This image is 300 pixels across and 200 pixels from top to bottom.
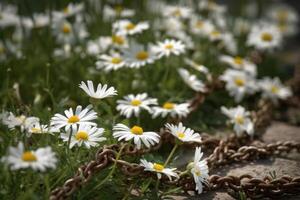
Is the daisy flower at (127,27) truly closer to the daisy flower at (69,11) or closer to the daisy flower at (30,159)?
the daisy flower at (69,11)

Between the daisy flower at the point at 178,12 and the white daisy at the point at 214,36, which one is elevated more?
the daisy flower at the point at 178,12

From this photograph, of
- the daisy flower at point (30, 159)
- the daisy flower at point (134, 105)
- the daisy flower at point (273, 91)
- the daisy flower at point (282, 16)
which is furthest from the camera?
the daisy flower at point (282, 16)

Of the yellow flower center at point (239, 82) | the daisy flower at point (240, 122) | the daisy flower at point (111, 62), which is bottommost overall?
the daisy flower at point (240, 122)

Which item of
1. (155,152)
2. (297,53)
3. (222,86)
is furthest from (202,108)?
(297,53)

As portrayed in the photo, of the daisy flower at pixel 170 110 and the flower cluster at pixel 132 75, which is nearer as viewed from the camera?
the flower cluster at pixel 132 75

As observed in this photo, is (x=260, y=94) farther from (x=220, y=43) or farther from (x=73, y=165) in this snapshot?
(x=73, y=165)

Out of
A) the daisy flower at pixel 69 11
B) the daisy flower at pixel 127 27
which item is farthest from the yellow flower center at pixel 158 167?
Answer: the daisy flower at pixel 69 11
